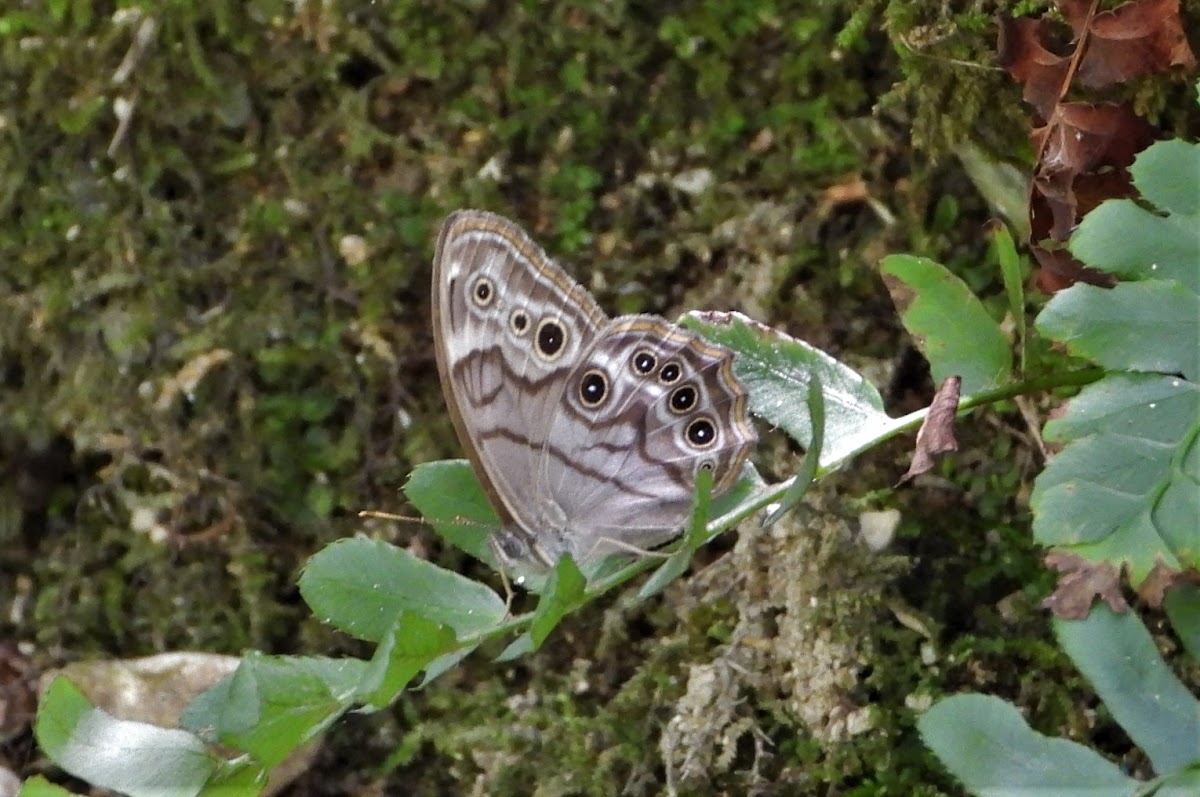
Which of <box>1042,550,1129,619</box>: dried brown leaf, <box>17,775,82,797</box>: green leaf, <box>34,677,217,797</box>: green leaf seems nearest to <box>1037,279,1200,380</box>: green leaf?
<box>1042,550,1129,619</box>: dried brown leaf

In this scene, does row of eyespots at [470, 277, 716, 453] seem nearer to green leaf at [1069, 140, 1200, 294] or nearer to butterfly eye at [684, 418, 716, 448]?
butterfly eye at [684, 418, 716, 448]

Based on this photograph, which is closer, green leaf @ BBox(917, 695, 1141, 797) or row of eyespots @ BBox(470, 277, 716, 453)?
green leaf @ BBox(917, 695, 1141, 797)

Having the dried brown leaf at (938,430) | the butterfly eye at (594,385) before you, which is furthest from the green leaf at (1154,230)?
the butterfly eye at (594,385)

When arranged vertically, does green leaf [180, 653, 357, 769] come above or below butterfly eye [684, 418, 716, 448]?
below

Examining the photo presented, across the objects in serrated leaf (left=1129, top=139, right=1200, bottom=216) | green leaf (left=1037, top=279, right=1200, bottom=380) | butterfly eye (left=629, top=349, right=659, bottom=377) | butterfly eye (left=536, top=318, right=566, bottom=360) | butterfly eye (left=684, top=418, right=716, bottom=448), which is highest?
serrated leaf (left=1129, top=139, right=1200, bottom=216)

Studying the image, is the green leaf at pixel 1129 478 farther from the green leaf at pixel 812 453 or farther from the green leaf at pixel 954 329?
the green leaf at pixel 812 453

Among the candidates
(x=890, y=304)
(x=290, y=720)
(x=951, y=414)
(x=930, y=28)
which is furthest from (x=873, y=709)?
(x=930, y=28)
